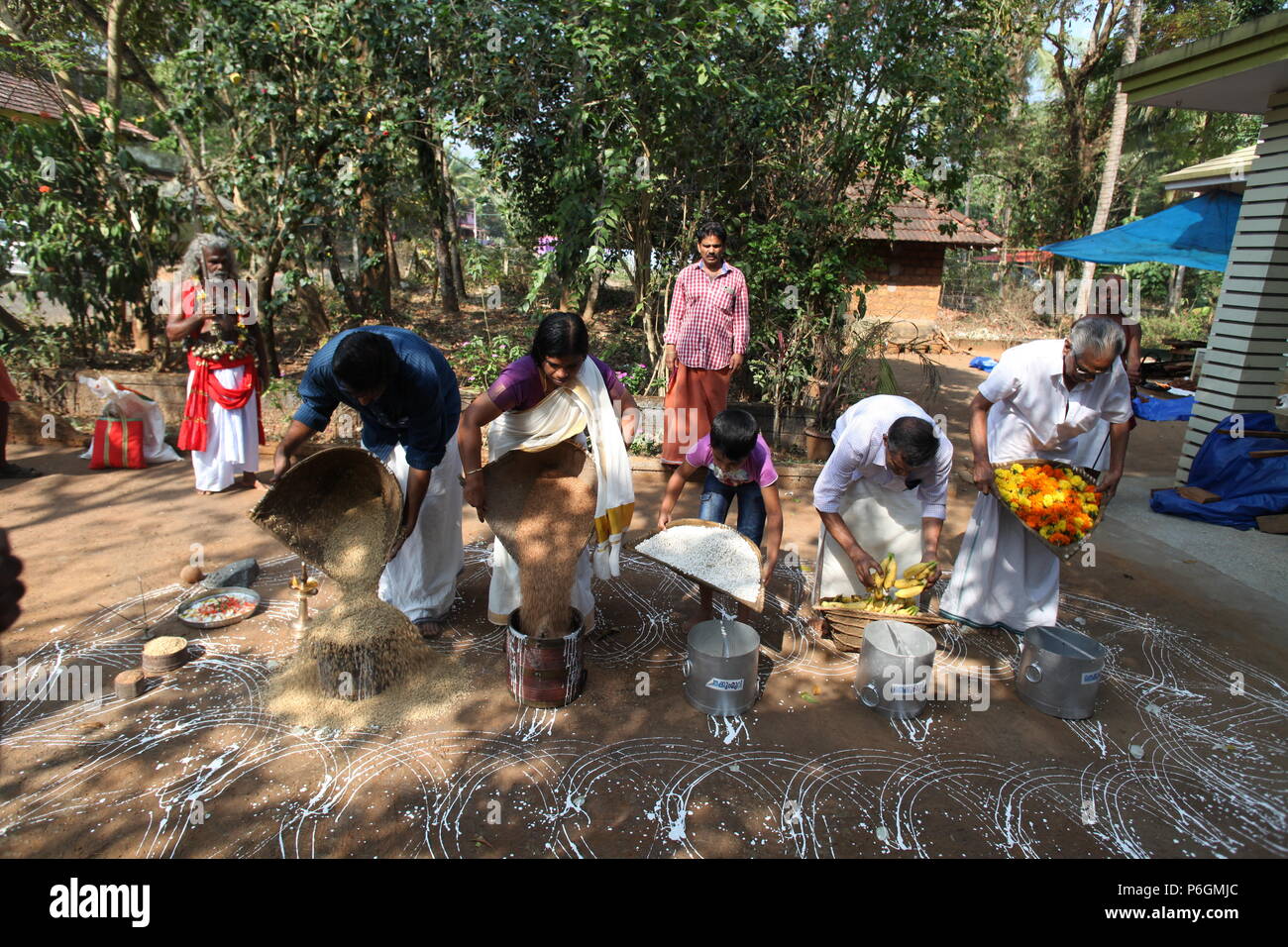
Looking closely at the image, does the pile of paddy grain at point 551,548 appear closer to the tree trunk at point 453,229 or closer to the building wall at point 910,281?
the tree trunk at point 453,229

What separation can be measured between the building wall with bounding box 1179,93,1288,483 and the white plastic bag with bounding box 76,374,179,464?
8427 mm

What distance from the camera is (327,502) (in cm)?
329

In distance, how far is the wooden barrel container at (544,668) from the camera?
2.97 metres

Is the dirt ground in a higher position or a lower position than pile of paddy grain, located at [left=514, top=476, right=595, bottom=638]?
lower

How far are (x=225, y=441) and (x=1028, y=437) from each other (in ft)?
16.8

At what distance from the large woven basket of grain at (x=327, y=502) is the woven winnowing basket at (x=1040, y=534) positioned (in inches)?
108

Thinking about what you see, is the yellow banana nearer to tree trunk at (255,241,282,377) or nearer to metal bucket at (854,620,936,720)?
metal bucket at (854,620,936,720)

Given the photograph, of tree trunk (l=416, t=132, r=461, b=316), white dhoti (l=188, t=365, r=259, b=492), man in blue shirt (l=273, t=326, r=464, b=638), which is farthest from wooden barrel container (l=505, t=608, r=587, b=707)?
tree trunk (l=416, t=132, r=461, b=316)

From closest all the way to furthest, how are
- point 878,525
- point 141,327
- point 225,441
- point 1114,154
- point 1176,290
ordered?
1. point 878,525
2. point 225,441
3. point 141,327
4. point 1114,154
5. point 1176,290

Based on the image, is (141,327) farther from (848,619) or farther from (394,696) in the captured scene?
(848,619)

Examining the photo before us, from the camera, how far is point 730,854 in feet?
7.87

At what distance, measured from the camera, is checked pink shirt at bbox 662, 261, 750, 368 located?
5434 millimetres

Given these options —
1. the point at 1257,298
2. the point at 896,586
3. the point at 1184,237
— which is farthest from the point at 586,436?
the point at 1184,237
